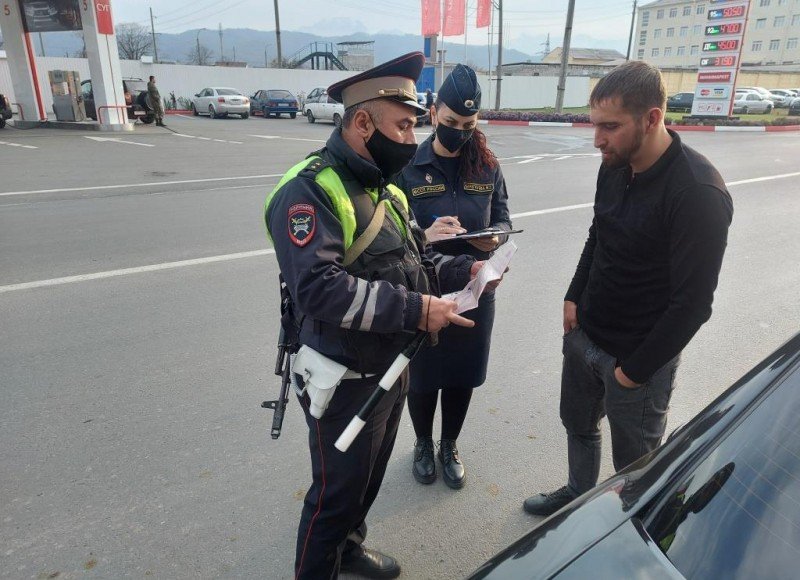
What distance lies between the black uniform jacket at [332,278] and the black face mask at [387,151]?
67mm

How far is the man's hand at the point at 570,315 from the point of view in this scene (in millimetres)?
2570

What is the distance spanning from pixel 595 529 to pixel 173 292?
179 inches

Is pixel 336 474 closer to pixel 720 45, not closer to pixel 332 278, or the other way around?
pixel 332 278

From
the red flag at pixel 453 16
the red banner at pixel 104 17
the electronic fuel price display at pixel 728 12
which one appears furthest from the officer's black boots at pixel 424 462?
the red flag at pixel 453 16

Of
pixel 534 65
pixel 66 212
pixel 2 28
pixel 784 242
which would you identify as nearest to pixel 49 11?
pixel 2 28

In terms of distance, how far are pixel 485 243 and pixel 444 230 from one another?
31 centimetres

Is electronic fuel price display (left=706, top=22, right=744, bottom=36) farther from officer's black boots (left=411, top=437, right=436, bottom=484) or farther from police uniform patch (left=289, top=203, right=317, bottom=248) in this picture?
police uniform patch (left=289, top=203, right=317, bottom=248)

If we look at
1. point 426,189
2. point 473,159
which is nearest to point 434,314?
point 426,189

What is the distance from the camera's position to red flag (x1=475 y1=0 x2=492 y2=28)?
30.3m

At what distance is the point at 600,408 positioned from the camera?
254 centimetres

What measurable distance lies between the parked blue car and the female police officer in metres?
29.0

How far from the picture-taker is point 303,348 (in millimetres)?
1922

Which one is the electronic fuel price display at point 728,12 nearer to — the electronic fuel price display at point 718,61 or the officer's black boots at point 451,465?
the electronic fuel price display at point 718,61

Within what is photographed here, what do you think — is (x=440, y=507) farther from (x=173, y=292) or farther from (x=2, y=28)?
(x=2, y=28)
